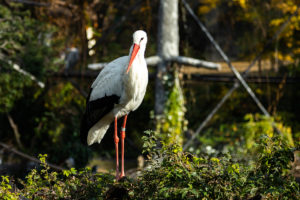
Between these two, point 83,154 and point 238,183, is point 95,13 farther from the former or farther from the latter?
point 238,183

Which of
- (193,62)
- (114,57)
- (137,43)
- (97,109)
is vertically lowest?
(97,109)

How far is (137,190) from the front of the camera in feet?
12.2

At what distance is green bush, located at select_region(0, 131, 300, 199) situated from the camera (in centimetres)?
335

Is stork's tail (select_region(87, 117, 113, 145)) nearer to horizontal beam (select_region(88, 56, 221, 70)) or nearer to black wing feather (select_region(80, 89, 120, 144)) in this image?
black wing feather (select_region(80, 89, 120, 144))

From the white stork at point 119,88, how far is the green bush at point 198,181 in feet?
2.23

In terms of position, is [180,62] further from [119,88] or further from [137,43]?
[137,43]

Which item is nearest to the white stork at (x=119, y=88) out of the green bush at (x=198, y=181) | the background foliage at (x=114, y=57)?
the green bush at (x=198, y=181)

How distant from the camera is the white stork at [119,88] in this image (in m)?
4.52

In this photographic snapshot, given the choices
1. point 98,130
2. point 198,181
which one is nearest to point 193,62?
point 98,130

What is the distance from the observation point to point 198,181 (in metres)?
3.42

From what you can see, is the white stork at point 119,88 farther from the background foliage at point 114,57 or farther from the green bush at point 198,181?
the background foliage at point 114,57

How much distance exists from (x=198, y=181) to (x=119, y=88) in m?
1.65

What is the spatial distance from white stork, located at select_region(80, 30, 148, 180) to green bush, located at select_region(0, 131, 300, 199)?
2.23 ft

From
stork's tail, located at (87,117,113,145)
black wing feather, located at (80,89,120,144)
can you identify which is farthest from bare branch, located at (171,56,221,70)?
black wing feather, located at (80,89,120,144)
